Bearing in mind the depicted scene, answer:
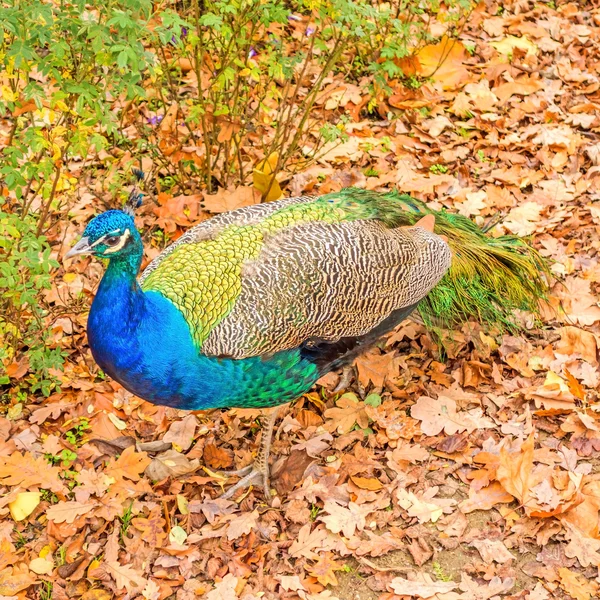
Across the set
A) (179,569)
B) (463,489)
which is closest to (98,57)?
(179,569)

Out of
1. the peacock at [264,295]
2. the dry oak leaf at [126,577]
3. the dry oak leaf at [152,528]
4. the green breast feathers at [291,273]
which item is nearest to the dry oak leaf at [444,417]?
the peacock at [264,295]

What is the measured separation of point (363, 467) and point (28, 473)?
1528 millimetres

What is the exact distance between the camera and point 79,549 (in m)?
3.31

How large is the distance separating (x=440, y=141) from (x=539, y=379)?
2.01 m

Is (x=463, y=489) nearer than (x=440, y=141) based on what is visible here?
Yes

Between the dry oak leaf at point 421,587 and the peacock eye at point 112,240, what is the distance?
1.72 m

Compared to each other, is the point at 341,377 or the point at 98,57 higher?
the point at 98,57

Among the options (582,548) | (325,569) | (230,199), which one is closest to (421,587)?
(325,569)

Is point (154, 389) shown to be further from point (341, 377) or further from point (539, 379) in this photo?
point (539, 379)

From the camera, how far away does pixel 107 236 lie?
275 cm

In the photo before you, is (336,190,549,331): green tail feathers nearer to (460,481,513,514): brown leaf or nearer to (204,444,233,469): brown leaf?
(460,481,513,514): brown leaf

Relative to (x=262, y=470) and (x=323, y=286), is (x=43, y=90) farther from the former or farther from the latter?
(x=262, y=470)

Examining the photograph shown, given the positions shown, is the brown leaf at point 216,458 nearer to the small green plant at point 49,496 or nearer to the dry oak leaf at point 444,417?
the small green plant at point 49,496

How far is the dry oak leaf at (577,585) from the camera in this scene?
3020 millimetres
